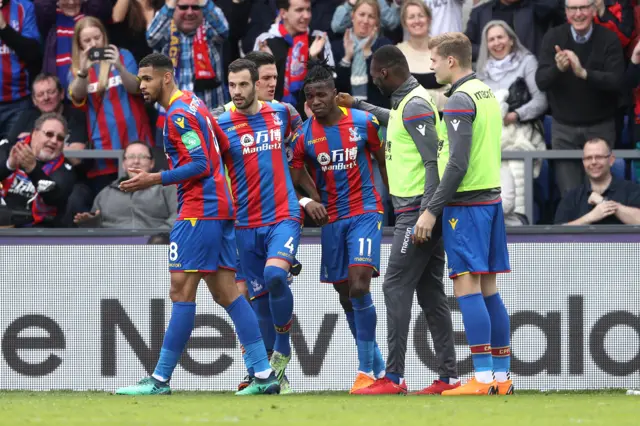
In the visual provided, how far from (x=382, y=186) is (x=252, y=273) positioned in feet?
8.61

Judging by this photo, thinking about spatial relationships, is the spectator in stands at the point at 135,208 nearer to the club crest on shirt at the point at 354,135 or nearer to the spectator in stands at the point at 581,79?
the club crest on shirt at the point at 354,135

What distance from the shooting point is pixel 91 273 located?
10.3 meters

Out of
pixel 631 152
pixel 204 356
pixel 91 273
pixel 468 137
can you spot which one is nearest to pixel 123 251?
pixel 91 273

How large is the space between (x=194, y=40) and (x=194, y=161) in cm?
467

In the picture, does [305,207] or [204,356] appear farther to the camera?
[204,356]

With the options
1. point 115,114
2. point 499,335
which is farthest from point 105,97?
point 499,335

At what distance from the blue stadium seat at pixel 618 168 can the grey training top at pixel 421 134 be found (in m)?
3.52

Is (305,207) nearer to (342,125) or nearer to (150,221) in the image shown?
(342,125)

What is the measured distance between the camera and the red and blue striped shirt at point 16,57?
12867 millimetres

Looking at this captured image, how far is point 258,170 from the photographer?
29.0 ft

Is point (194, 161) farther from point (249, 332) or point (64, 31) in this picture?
point (64, 31)

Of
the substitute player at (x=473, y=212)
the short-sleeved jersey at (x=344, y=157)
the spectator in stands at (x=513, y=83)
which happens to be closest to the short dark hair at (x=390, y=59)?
the substitute player at (x=473, y=212)

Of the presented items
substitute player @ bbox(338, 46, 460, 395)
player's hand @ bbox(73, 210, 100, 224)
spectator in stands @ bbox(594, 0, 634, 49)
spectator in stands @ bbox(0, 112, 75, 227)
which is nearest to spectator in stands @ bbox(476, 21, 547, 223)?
spectator in stands @ bbox(594, 0, 634, 49)

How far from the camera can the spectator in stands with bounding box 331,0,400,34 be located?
12578mm
